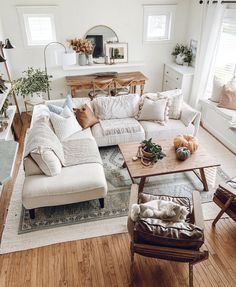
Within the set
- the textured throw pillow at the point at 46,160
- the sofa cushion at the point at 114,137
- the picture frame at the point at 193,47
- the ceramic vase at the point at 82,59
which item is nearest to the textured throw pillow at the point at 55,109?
the sofa cushion at the point at 114,137

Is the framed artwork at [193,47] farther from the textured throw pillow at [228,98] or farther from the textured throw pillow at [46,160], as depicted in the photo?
the textured throw pillow at [46,160]

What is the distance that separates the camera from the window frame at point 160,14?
16.9 feet

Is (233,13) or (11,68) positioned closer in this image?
(233,13)

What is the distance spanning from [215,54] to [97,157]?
299cm

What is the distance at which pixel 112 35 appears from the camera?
206 inches

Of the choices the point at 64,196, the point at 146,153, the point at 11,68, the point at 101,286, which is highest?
the point at 11,68

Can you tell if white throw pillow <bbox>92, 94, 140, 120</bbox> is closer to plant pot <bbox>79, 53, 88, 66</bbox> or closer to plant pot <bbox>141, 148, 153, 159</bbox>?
plant pot <bbox>141, 148, 153, 159</bbox>

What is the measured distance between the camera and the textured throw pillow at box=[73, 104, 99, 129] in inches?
148

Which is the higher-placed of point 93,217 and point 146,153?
point 146,153

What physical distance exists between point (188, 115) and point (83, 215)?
7.35 feet

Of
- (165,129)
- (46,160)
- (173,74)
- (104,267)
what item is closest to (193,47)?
(173,74)

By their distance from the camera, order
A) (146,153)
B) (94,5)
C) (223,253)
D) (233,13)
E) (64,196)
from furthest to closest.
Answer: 1. (94,5)
2. (233,13)
3. (146,153)
4. (64,196)
5. (223,253)

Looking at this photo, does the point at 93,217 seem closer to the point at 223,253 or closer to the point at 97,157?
the point at 97,157

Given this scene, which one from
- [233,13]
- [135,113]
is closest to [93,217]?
[135,113]
